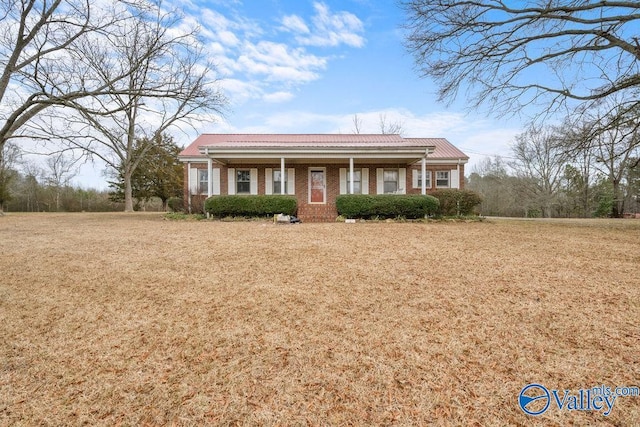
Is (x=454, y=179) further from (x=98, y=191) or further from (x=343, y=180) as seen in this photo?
(x=98, y=191)

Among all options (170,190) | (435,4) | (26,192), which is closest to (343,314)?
(435,4)

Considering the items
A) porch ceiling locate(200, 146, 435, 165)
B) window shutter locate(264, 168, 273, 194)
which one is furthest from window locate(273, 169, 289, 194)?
porch ceiling locate(200, 146, 435, 165)

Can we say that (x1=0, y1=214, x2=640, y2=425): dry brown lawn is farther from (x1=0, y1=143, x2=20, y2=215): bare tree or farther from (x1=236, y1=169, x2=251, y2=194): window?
(x1=0, y1=143, x2=20, y2=215): bare tree

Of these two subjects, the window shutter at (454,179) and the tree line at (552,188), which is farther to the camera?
the tree line at (552,188)

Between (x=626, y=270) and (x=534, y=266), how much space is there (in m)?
1.38

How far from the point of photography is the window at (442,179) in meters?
18.9

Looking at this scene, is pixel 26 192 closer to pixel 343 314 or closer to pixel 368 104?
pixel 368 104

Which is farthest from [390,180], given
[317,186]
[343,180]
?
[317,186]

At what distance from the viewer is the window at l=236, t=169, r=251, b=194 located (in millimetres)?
17391

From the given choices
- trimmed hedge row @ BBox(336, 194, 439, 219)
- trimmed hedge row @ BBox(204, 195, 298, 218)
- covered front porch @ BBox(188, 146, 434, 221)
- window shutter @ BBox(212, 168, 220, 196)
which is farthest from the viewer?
window shutter @ BBox(212, 168, 220, 196)

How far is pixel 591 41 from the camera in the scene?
1005 centimetres

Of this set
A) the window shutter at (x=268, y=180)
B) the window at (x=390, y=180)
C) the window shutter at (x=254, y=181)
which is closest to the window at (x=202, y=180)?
the window shutter at (x=254, y=181)

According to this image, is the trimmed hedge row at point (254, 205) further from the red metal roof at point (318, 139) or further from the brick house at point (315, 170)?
the red metal roof at point (318, 139)

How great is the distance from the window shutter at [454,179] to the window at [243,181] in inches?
492
